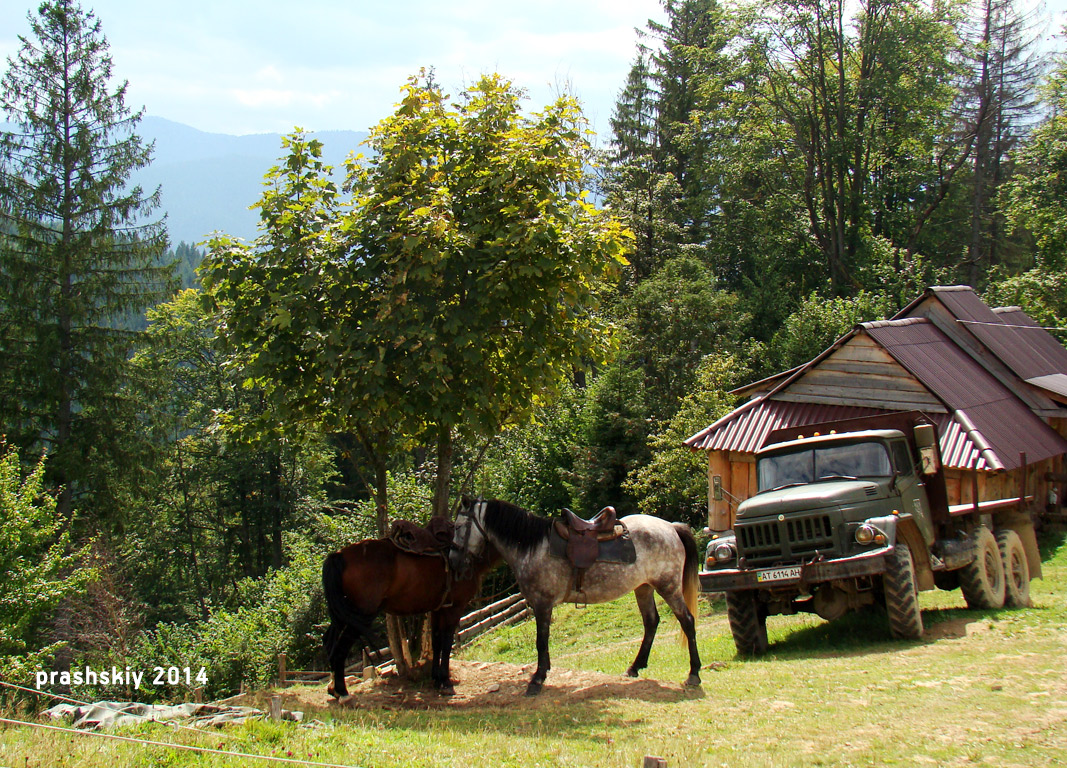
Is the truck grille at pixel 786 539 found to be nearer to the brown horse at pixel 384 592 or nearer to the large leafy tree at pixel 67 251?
the brown horse at pixel 384 592

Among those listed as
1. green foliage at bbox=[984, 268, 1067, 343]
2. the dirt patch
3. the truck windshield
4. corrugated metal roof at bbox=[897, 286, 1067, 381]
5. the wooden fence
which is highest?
green foliage at bbox=[984, 268, 1067, 343]

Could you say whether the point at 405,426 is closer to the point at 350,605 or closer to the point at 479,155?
the point at 350,605

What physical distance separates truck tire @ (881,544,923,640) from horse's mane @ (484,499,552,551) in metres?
4.21

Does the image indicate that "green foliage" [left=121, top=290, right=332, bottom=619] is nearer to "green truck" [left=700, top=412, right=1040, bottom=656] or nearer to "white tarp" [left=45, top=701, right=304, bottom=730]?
"green truck" [left=700, top=412, right=1040, bottom=656]

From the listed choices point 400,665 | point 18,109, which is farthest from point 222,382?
point 400,665

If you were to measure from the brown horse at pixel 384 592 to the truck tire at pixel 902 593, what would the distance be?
190 inches

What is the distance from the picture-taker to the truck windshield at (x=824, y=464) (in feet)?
37.1

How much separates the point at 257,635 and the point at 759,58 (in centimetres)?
3321

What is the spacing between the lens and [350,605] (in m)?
9.75

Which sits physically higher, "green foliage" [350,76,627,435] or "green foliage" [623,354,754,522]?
"green foliage" [350,76,627,435]

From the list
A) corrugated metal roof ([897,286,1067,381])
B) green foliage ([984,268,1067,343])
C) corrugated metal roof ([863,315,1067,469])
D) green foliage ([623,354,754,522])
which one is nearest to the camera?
corrugated metal roof ([863,315,1067,469])

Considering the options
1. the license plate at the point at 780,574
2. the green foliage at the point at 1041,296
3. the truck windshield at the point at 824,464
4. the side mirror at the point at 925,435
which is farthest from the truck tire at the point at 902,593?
the green foliage at the point at 1041,296

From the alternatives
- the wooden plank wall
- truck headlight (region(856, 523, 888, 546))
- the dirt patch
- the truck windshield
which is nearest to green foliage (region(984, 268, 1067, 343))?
the wooden plank wall

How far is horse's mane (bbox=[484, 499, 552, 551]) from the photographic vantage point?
33.0 feet
